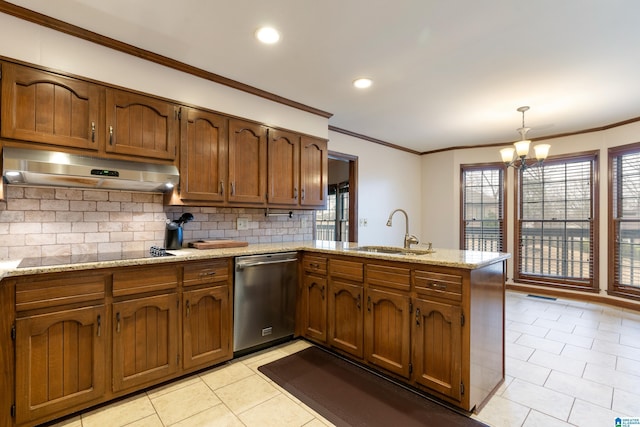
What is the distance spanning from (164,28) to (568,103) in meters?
4.17

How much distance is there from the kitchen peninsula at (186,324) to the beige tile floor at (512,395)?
0.35ft

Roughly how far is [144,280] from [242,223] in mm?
1303

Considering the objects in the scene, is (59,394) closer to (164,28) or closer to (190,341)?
(190,341)

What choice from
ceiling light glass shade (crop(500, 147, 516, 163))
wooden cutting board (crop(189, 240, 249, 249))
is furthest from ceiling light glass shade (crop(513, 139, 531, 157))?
wooden cutting board (crop(189, 240, 249, 249))

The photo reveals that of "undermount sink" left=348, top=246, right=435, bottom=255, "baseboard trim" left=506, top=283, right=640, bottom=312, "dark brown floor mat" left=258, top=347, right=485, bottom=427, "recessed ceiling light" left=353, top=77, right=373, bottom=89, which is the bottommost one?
"dark brown floor mat" left=258, top=347, right=485, bottom=427

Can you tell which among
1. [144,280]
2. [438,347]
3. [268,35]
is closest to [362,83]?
[268,35]

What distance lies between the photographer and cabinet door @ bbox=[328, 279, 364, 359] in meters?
2.52

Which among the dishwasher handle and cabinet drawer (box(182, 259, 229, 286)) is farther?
the dishwasher handle

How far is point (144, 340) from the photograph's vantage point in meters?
2.12

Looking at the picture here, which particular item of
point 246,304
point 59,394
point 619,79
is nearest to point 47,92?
point 59,394

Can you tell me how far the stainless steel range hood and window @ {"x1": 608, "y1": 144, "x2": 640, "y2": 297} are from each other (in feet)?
18.3

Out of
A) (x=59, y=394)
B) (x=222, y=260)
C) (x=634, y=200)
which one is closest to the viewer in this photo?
(x=59, y=394)

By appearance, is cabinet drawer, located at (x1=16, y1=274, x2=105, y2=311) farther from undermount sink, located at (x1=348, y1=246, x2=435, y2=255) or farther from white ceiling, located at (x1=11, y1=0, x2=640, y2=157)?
undermount sink, located at (x1=348, y1=246, x2=435, y2=255)

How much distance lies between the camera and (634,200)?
4.07 metres
